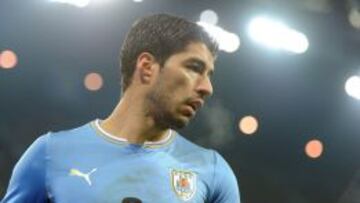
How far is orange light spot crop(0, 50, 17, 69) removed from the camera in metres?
7.04

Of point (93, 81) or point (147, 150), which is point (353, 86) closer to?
point (93, 81)

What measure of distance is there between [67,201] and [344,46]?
6.34 metres

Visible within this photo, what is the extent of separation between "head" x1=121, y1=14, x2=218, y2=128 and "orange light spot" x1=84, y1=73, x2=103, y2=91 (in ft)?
16.8

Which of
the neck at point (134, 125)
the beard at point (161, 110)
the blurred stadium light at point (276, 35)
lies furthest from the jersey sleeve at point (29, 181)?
the blurred stadium light at point (276, 35)

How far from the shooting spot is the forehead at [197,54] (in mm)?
2369

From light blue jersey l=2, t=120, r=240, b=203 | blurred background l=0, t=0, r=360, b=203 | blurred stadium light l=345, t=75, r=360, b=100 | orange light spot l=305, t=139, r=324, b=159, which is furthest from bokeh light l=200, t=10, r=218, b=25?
light blue jersey l=2, t=120, r=240, b=203

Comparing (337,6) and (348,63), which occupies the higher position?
(337,6)

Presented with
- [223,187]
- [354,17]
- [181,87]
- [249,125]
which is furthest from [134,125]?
[249,125]

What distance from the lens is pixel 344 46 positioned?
26.6 feet

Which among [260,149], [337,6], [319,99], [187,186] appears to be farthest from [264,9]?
[187,186]

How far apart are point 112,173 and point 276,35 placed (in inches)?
235

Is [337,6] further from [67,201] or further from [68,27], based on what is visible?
[67,201]

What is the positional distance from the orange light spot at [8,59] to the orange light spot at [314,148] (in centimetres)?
395

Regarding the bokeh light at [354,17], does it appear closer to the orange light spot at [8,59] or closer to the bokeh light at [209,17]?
the bokeh light at [209,17]
